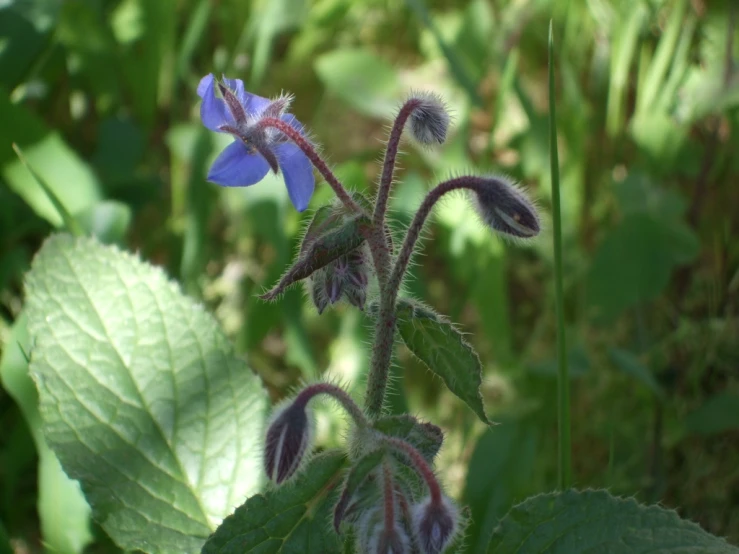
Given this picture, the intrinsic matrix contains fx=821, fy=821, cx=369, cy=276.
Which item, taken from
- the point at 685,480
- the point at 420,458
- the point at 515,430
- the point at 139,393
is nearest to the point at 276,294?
the point at 420,458

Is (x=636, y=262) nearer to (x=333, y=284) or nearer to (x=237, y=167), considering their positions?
(x=333, y=284)

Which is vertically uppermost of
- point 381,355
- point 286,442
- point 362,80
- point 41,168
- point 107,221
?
point 362,80

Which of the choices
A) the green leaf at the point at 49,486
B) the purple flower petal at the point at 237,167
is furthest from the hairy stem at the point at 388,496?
the green leaf at the point at 49,486

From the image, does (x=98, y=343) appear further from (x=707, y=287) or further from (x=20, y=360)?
(x=707, y=287)

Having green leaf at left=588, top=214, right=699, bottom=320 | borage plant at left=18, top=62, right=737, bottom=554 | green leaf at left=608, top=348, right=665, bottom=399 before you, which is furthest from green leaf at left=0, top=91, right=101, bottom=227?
green leaf at left=588, top=214, right=699, bottom=320

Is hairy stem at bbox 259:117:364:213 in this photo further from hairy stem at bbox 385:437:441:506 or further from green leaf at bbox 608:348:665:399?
green leaf at bbox 608:348:665:399

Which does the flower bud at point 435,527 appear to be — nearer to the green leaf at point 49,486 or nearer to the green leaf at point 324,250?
the green leaf at point 324,250

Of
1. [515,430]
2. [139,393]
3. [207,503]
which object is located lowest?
[207,503]

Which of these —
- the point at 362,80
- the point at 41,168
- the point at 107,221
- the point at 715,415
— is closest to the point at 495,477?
the point at 715,415
